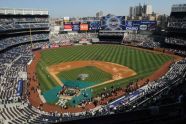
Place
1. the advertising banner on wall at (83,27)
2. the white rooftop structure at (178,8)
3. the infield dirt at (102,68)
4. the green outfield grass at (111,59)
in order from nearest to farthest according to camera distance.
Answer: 1. the green outfield grass at (111,59)
2. the infield dirt at (102,68)
3. the white rooftop structure at (178,8)
4. the advertising banner on wall at (83,27)

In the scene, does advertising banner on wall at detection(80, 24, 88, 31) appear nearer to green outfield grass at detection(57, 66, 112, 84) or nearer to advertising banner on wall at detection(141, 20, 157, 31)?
advertising banner on wall at detection(141, 20, 157, 31)

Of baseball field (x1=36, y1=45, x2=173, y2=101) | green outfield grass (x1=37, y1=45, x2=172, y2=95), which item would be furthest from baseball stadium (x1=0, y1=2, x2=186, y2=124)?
baseball field (x1=36, y1=45, x2=173, y2=101)

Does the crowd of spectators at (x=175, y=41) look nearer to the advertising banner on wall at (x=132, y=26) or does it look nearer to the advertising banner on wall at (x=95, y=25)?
the advertising banner on wall at (x=132, y=26)

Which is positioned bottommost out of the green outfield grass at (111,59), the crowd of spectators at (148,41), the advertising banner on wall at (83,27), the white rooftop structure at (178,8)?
the green outfield grass at (111,59)

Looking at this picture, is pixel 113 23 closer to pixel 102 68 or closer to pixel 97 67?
pixel 97 67

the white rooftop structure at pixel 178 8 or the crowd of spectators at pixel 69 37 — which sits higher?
the white rooftop structure at pixel 178 8

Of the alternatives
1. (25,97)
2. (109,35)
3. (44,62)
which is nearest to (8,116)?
(25,97)

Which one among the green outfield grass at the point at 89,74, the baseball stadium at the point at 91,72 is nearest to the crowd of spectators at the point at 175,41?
the baseball stadium at the point at 91,72

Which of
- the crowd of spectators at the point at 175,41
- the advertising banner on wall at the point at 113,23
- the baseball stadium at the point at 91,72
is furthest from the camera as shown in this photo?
the advertising banner on wall at the point at 113,23

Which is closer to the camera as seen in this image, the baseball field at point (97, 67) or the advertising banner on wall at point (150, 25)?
the baseball field at point (97, 67)
